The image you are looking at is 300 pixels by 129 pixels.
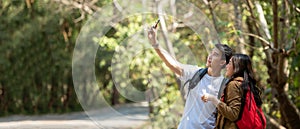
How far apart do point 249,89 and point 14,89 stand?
9690 mm

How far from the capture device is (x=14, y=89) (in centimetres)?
1262

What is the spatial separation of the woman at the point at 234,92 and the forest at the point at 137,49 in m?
1.75

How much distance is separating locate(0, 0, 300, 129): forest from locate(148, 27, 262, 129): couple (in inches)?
67.0

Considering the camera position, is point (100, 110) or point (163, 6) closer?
point (100, 110)

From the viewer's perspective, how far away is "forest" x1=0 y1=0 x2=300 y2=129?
709 cm

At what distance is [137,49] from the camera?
9016 mm

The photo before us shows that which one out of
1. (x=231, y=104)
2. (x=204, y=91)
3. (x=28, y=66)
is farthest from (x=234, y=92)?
(x=28, y=66)

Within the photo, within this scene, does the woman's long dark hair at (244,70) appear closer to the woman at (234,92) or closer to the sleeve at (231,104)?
the woman at (234,92)

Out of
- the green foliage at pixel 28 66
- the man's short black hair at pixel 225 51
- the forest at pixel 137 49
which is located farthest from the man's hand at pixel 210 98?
the green foliage at pixel 28 66

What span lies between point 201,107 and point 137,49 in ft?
17.6

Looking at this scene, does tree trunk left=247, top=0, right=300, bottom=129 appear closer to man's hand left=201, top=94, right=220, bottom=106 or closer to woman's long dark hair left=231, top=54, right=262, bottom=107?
woman's long dark hair left=231, top=54, right=262, bottom=107

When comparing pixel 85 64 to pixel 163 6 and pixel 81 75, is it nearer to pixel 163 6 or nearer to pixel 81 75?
pixel 81 75

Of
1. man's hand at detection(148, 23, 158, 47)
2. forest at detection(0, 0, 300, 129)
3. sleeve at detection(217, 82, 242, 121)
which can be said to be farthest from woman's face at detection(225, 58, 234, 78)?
forest at detection(0, 0, 300, 129)

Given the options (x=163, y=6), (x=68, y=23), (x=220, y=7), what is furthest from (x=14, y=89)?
(x=163, y=6)
